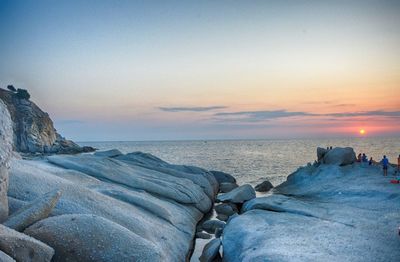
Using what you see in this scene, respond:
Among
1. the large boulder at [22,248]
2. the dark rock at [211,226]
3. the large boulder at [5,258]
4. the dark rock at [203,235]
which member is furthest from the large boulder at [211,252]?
the large boulder at [5,258]

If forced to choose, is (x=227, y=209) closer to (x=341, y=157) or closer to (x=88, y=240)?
(x=341, y=157)

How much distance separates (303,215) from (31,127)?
351ft

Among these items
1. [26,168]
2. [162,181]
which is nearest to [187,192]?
[162,181]

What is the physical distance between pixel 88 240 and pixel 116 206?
21.9ft

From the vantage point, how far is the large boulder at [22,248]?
9203 millimetres

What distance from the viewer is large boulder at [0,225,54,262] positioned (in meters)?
9.20

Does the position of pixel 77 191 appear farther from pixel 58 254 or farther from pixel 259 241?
pixel 259 241

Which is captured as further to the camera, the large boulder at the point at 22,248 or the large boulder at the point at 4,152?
the large boulder at the point at 4,152

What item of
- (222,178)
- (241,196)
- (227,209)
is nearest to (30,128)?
(222,178)

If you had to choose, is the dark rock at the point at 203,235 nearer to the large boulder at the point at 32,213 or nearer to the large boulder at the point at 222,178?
the large boulder at the point at 32,213

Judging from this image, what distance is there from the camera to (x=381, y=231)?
1619 cm

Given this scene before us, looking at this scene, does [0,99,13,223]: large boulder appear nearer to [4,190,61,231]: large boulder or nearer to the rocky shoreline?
the rocky shoreline

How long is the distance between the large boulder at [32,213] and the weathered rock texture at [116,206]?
15.8 inches

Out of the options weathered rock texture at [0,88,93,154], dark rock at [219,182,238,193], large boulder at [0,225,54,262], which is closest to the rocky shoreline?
large boulder at [0,225,54,262]
